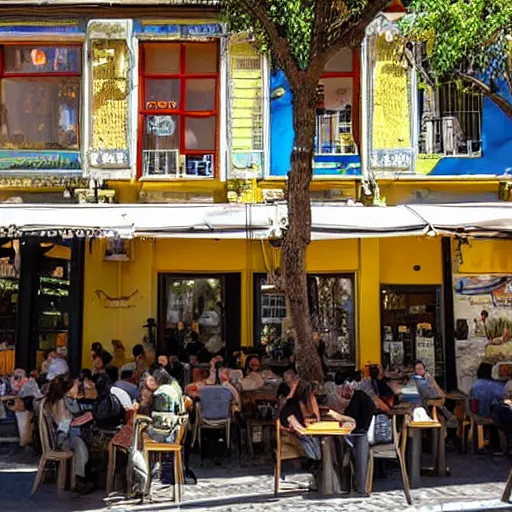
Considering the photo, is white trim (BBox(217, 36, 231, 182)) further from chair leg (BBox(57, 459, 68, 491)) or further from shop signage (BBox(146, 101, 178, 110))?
chair leg (BBox(57, 459, 68, 491))

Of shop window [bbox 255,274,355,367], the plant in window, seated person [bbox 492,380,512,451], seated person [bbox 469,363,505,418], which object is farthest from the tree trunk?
shop window [bbox 255,274,355,367]

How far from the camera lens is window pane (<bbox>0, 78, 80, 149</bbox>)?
15.1 metres

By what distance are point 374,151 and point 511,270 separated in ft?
10.7

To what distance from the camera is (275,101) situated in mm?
14711

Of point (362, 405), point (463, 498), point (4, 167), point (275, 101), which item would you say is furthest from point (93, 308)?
point (463, 498)

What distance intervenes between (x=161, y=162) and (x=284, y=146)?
231 centimetres

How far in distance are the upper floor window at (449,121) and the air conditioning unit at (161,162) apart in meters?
4.53

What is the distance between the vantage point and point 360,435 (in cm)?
864

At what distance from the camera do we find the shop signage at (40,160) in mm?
14648

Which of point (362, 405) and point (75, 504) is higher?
point (362, 405)

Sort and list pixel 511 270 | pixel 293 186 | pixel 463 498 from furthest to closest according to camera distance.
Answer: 1. pixel 511 270
2. pixel 293 186
3. pixel 463 498

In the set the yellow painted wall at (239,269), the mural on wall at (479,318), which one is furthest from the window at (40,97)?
the mural on wall at (479,318)

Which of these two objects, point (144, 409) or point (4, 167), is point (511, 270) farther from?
point (4, 167)

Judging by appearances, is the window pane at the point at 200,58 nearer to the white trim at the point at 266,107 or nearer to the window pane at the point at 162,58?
the window pane at the point at 162,58
